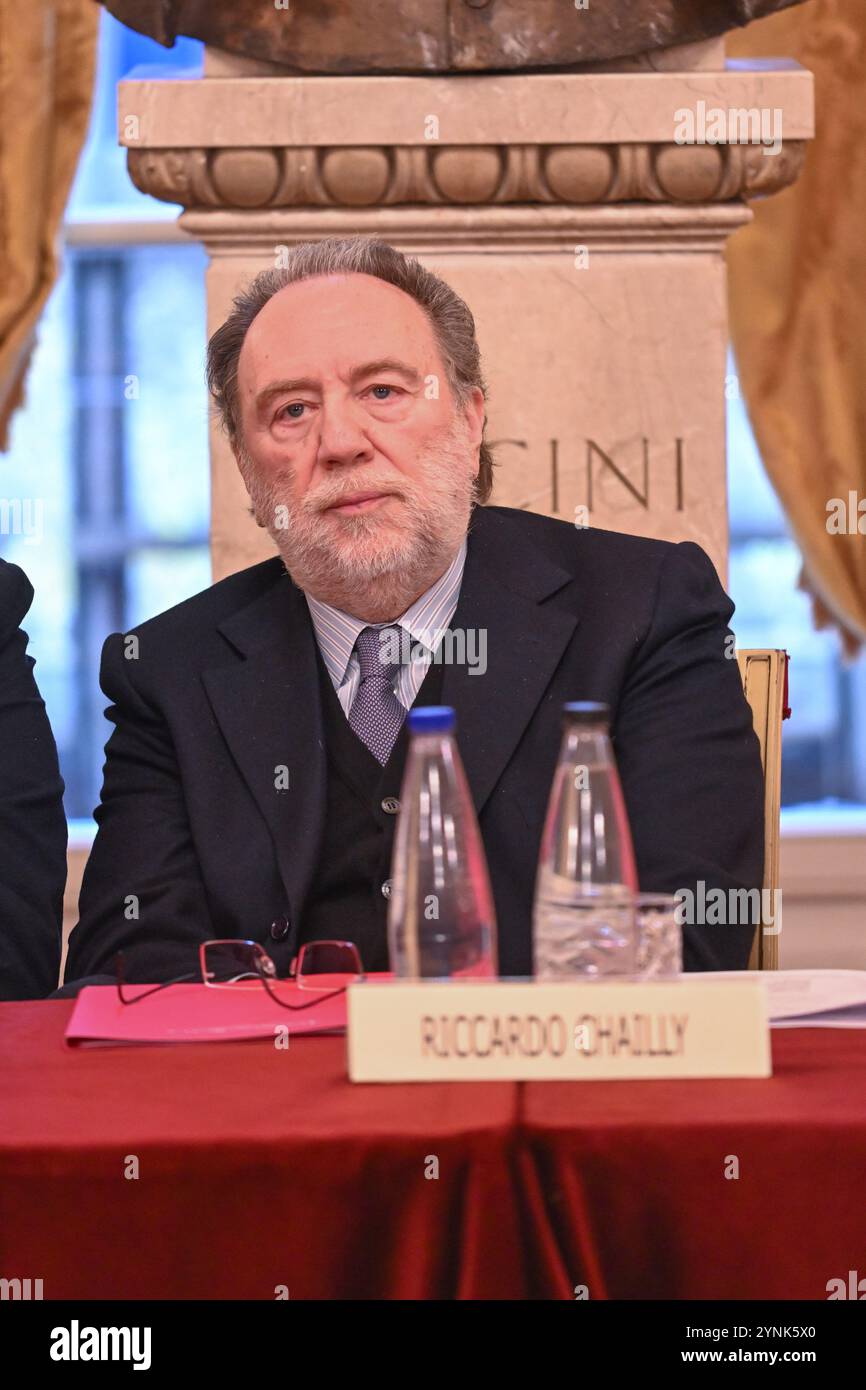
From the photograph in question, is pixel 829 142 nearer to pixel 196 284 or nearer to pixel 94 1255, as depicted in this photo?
pixel 196 284

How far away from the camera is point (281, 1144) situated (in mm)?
958

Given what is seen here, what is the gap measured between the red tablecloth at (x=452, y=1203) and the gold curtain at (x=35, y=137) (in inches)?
128

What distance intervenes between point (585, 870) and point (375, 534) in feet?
2.91

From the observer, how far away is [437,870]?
115cm

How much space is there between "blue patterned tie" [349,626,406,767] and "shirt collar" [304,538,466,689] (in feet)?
0.05

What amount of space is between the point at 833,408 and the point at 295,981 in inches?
112

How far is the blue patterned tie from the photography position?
1.99 meters

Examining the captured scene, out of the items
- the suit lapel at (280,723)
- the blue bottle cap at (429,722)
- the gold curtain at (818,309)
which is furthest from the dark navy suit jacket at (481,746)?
the gold curtain at (818,309)

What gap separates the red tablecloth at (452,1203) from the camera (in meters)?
0.95

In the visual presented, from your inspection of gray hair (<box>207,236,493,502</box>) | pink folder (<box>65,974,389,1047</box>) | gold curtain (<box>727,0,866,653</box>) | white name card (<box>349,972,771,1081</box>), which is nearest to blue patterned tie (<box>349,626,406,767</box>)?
gray hair (<box>207,236,493,502</box>)

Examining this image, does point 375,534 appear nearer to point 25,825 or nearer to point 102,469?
point 25,825

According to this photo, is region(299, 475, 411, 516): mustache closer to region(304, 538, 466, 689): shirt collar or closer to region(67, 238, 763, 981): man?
region(67, 238, 763, 981): man

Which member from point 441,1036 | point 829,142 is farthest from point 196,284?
point 441,1036
